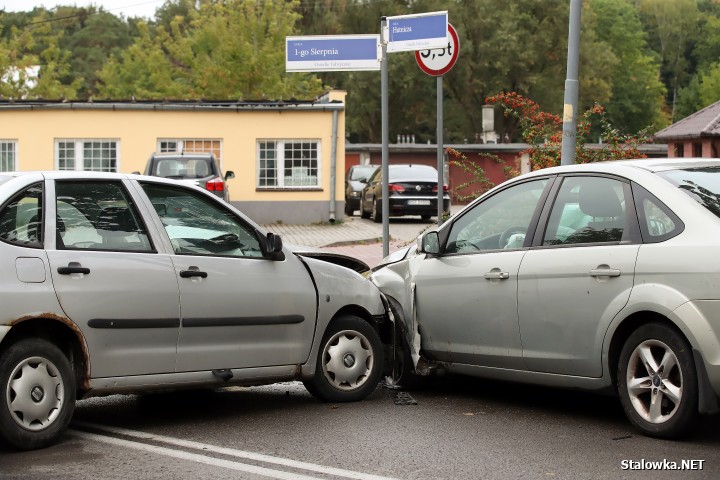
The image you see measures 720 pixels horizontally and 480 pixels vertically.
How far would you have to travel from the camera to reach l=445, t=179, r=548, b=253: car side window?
25.8 feet

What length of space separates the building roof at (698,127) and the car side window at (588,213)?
30304 millimetres

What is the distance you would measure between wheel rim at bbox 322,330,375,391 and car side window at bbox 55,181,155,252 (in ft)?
5.01

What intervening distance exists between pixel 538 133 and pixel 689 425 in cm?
965

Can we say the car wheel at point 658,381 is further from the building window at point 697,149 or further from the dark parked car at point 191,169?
the building window at point 697,149

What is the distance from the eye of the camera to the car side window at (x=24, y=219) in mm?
6656

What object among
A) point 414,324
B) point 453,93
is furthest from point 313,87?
point 414,324

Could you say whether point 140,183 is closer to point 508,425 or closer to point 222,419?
point 222,419

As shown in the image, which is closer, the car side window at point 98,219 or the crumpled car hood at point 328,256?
the car side window at point 98,219

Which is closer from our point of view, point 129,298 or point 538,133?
point 129,298

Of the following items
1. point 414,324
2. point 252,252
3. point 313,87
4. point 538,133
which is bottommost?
point 414,324

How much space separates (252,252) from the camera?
783cm

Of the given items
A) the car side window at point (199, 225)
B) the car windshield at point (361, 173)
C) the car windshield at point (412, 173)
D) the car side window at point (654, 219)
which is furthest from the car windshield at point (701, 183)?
the car windshield at point (361, 173)

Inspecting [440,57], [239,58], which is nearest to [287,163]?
[239,58]

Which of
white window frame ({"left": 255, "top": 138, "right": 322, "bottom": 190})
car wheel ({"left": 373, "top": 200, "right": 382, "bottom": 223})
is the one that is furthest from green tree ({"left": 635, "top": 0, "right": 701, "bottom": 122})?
white window frame ({"left": 255, "top": 138, "right": 322, "bottom": 190})
